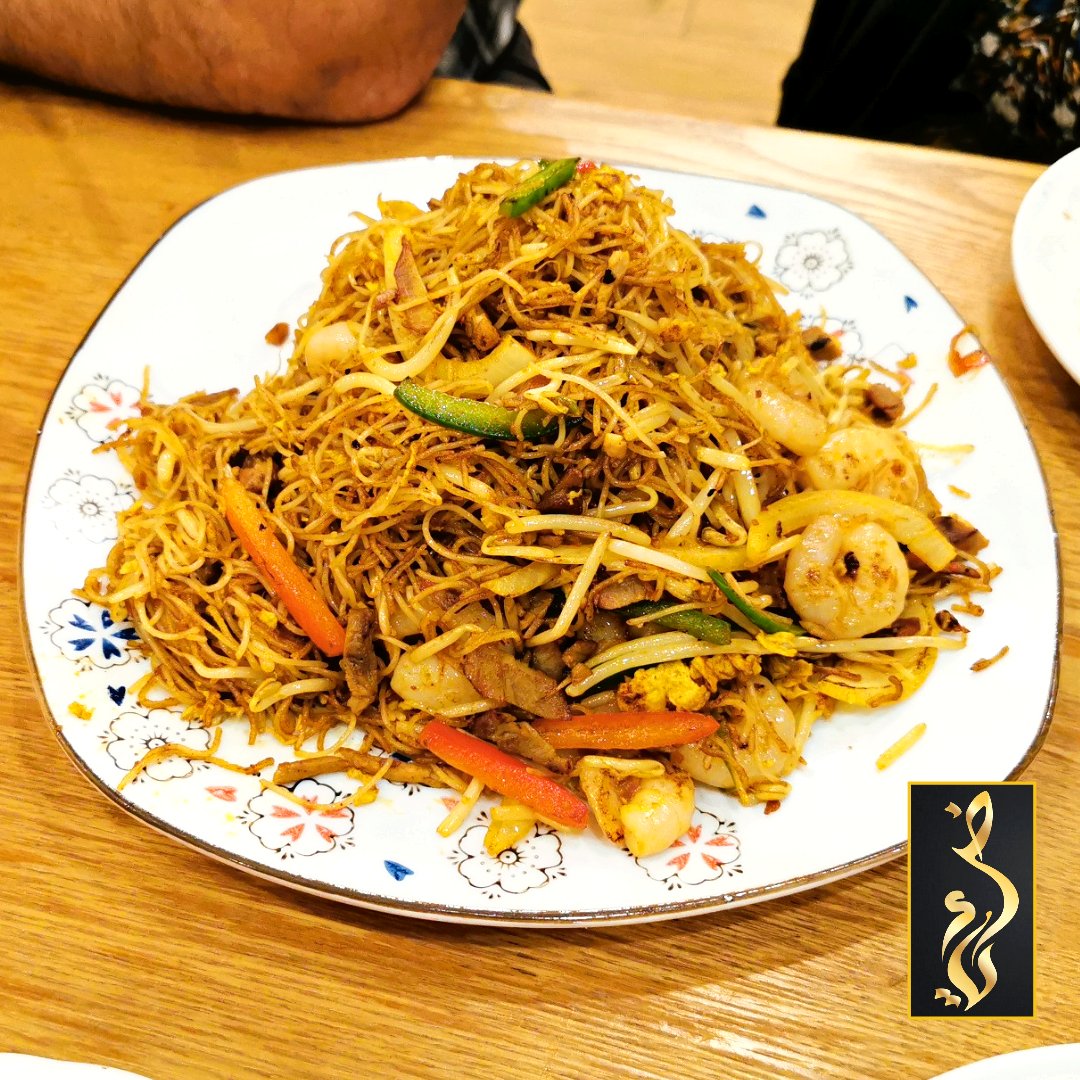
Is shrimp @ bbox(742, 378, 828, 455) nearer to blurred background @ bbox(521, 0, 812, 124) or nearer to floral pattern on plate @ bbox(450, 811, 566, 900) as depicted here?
floral pattern on plate @ bbox(450, 811, 566, 900)

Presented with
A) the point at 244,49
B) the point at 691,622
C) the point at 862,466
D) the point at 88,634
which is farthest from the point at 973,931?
the point at 244,49

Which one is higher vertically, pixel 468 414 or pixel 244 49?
pixel 244 49

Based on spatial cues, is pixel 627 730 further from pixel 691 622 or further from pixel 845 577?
pixel 845 577

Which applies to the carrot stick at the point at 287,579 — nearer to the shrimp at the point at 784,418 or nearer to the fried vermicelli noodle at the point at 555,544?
the fried vermicelli noodle at the point at 555,544

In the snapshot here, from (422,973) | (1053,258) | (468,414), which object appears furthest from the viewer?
(1053,258)

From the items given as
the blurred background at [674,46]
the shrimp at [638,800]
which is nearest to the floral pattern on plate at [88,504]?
the shrimp at [638,800]

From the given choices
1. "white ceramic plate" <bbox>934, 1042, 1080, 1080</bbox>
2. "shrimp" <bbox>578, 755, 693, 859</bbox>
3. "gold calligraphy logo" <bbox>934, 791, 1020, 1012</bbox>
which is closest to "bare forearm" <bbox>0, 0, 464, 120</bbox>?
"shrimp" <bbox>578, 755, 693, 859</bbox>
